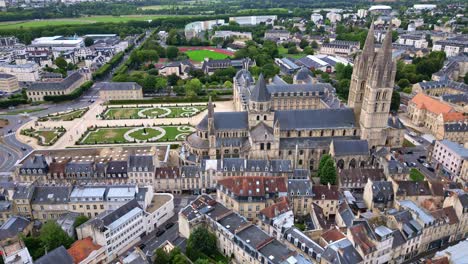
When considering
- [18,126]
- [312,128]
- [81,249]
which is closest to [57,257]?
[81,249]

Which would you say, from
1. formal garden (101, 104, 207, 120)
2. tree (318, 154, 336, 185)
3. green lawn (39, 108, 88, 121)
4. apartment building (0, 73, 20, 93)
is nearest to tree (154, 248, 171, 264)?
tree (318, 154, 336, 185)

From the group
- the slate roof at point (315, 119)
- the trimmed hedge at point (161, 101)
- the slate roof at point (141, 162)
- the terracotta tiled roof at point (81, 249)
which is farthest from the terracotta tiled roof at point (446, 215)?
the trimmed hedge at point (161, 101)

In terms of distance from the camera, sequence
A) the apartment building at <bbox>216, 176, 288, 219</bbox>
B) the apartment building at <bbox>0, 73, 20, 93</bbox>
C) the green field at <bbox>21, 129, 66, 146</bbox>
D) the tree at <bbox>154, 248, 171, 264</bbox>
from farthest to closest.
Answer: the apartment building at <bbox>0, 73, 20, 93</bbox> < the green field at <bbox>21, 129, 66, 146</bbox> < the apartment building at <bbox>216, 176, 288, 219</bbox> < the tree at <bbox>154, 248, 171, 264</bbox>

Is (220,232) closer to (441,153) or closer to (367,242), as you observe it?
(367,242)

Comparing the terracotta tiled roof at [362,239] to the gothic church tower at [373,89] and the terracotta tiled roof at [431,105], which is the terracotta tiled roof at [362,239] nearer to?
the gothic church tower at [373,89]

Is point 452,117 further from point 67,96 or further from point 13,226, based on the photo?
point 67,96

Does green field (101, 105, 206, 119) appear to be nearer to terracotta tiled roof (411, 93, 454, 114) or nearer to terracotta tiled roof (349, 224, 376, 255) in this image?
terracotta tiled roof (411, 93, 454, 114)
